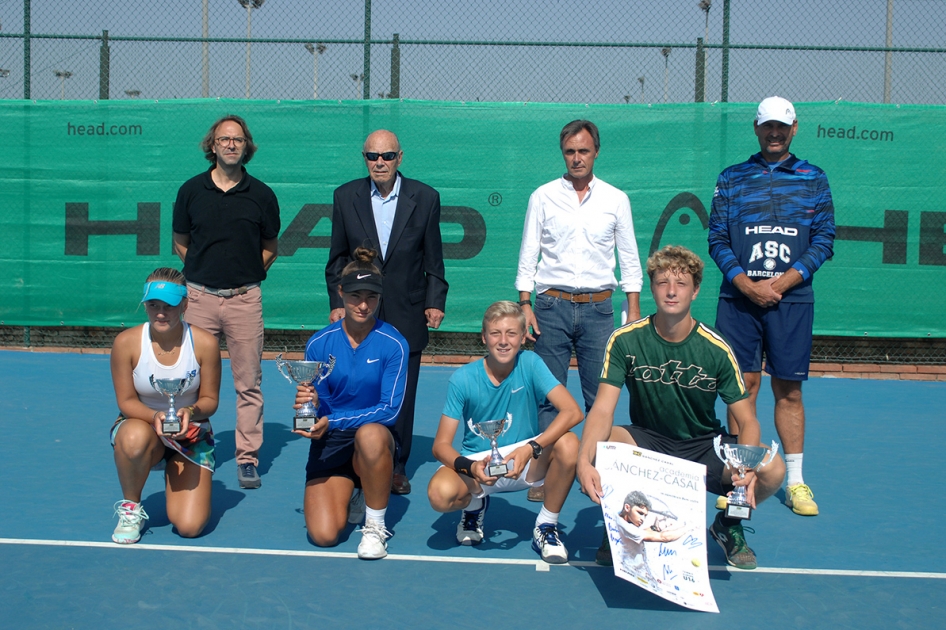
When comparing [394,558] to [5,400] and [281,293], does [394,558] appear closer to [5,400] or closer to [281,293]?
[5,400]

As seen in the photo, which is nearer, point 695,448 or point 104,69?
point 695,448

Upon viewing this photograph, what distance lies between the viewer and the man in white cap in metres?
4.29

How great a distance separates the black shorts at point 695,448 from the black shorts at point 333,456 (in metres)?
1.18

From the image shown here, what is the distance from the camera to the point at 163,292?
365 centimetres

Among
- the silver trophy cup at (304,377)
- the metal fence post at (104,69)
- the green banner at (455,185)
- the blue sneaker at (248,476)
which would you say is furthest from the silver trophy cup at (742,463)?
the metal fence post at (104,69)

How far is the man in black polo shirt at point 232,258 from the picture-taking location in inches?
182

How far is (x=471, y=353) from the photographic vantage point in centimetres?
797

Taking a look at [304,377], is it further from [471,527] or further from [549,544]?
[549,544]

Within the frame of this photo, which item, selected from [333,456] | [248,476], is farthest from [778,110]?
[248,476]

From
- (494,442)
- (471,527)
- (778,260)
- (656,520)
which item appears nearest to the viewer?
(656,520)

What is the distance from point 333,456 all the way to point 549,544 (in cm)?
100

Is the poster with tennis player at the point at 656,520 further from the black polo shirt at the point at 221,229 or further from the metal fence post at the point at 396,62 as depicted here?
the metal fence post at the point at 396,62

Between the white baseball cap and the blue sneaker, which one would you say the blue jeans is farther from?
the blue sneaker

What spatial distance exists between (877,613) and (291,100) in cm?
618
